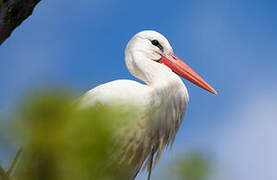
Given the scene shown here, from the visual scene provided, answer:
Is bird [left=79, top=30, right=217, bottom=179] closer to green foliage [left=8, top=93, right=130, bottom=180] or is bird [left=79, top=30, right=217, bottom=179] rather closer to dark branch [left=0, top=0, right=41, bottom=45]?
dark branch [left=0, top=0, right=41, bottom=45]

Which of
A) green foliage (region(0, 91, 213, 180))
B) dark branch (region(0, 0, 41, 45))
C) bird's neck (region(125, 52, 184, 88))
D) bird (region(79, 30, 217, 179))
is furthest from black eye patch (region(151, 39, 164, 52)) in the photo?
green foliage (region(0, 91, 213, 180))

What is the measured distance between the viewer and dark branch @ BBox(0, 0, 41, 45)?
6.14 feet

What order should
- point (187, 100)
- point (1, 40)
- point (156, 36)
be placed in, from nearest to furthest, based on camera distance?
1. point (1, 40)
2. point (187, 100)
3. point (156, 36)

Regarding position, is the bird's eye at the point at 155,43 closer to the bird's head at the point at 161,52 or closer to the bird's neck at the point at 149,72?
the bird's head at the point at 161,52

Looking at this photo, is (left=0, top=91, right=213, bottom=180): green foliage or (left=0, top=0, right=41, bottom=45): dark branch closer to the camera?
(left=0, top=91, right=213, bottom=180): green foliage

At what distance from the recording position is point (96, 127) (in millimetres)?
541

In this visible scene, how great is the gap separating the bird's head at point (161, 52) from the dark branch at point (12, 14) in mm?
1990

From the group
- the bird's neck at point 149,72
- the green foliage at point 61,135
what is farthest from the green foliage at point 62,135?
the bird's neck at point 149,72

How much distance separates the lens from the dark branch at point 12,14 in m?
1.87

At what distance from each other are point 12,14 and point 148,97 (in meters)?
1.72

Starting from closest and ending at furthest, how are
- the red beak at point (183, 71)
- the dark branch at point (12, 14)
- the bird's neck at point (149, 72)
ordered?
the dark branch at point (12, 14) → the bird's neck at point (149, 72) → the red beak at point (183, 71)

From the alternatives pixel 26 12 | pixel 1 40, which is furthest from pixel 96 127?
pixel 26 12

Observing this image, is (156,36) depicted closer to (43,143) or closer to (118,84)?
(118,84)

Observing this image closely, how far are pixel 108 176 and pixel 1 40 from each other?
1486mm
